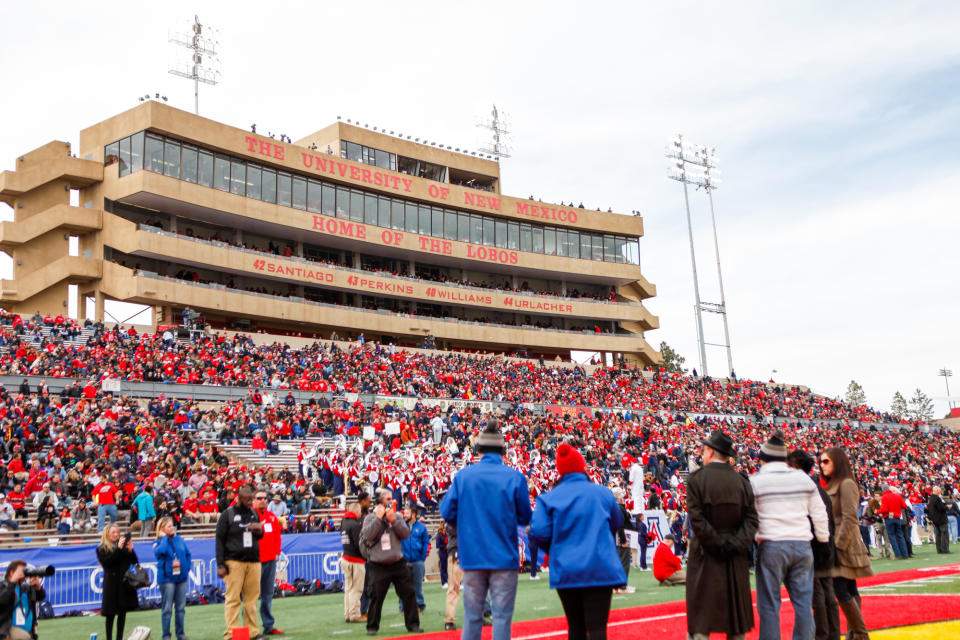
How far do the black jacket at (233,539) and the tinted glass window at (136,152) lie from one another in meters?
36.0

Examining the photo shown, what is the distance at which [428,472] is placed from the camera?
2436cm

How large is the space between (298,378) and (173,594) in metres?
25.9

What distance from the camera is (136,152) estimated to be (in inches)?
1699

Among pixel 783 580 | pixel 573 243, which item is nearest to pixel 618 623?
pixel 783 580

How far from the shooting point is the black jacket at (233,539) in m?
10.6

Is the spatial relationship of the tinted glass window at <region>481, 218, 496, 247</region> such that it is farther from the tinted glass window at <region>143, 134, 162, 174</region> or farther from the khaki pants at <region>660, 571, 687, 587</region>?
the khaki pants at <region>660, 571, 687, 587</region>

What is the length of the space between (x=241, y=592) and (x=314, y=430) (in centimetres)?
1908

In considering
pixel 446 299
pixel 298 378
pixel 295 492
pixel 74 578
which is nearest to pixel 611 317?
pixel 446 299

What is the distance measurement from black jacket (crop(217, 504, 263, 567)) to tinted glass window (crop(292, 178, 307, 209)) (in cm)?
3949

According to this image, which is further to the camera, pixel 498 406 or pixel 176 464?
pixel 498 406

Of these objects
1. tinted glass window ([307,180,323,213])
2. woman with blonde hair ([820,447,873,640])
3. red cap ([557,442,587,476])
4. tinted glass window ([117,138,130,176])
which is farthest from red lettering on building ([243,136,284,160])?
red cap ([557,442,587,476])

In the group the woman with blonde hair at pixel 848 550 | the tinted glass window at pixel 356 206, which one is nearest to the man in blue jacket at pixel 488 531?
the woman with blonde hair at pixel 848 550

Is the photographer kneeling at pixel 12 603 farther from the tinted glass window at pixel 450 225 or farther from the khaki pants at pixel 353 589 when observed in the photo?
the tinted glass window at pixel 450 225

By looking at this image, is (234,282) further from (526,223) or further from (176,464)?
(176,464)
